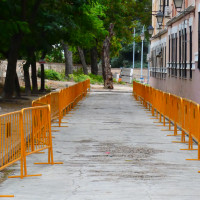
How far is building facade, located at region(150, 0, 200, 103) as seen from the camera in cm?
2858

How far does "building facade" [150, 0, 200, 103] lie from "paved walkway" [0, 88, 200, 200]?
36.4 ft

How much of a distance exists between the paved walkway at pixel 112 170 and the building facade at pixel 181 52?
36.4ft

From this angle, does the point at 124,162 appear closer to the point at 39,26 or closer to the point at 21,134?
the point at 21,134

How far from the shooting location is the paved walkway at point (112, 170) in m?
8.82

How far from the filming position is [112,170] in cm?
1095

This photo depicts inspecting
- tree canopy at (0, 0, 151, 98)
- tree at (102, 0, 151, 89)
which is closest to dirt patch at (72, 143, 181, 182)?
tree canopy at (0, 0, 151, 98)

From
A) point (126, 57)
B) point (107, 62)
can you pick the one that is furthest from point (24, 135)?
point (126, 57)

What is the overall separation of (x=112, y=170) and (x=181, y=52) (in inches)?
979

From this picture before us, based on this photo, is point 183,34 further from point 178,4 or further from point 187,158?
point 187,158

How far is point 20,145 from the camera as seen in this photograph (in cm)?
1060

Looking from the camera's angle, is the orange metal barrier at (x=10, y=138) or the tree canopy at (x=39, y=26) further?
the tree canopy at (x=39, y=26)

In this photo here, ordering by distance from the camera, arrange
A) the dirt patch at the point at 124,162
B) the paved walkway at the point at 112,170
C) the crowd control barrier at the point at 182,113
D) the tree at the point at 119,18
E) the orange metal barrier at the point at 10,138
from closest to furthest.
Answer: the paved walkway at the point at 112,170 < the orange metal barrier at the point at 10,138 < the dirt patch at the point at 124,162 < the crowd control barrier at the point at 182,113 < the tree at the point at 119,18

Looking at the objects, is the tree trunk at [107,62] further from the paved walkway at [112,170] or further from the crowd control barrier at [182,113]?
the paved walkway at [112,170]

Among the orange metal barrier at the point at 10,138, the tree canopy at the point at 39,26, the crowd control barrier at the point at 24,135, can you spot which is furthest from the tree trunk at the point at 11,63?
the orange metal barrier at the point at 10,138
